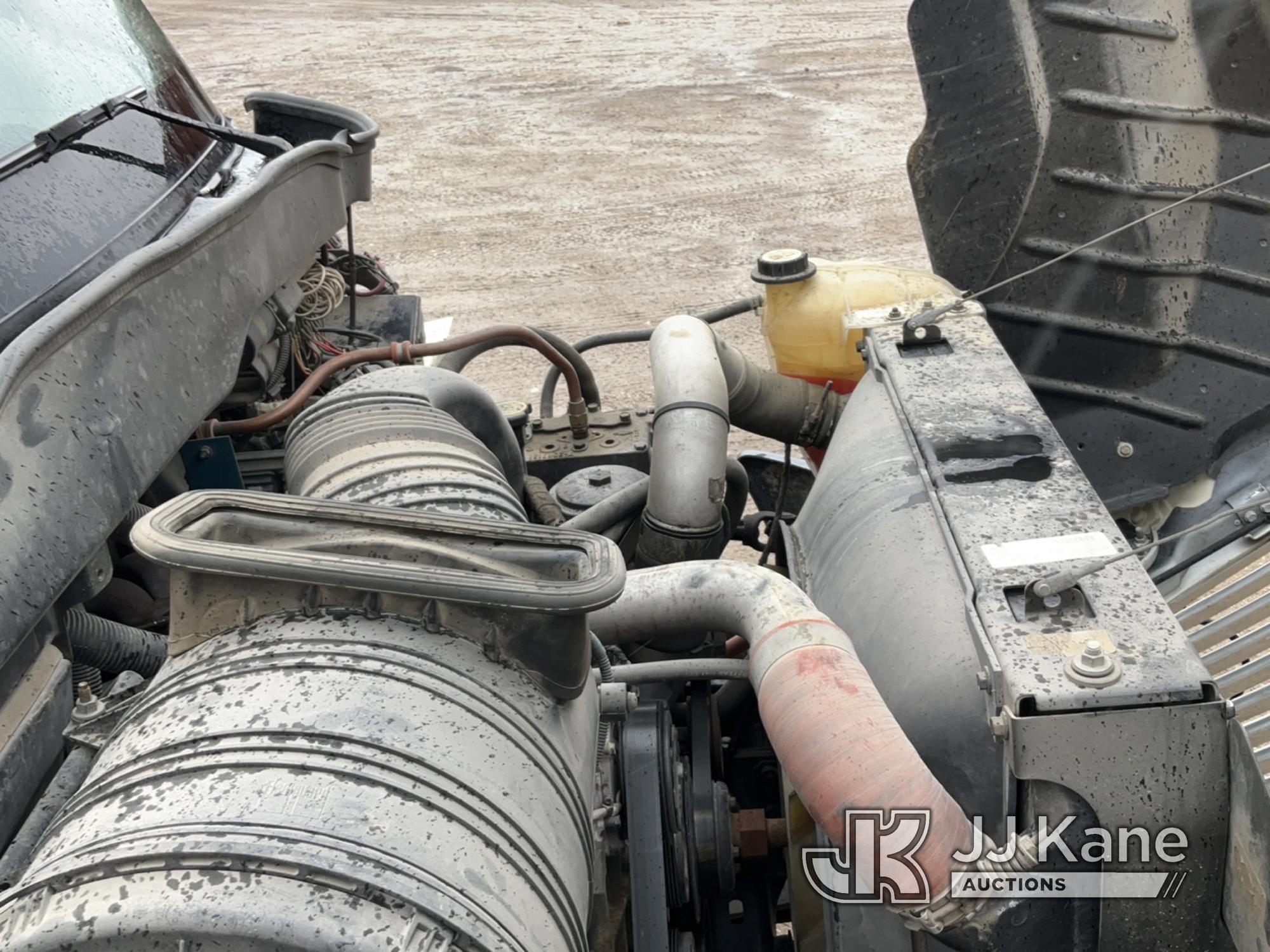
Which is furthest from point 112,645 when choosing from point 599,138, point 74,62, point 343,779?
point 599,138

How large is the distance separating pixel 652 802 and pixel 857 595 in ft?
1.48

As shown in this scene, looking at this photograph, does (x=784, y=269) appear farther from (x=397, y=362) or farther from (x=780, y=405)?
(x=397, y=362)

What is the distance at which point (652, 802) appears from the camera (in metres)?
1.84

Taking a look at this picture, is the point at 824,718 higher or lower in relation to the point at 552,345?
lower

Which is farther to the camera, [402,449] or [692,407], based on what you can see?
[692,407]

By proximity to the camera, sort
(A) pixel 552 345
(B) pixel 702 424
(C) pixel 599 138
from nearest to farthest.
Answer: (B) pixel 702 424
(A) pixel 552 345
(C) pixel 599 138

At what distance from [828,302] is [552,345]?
77 centimetres

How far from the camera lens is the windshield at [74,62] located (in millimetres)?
2195

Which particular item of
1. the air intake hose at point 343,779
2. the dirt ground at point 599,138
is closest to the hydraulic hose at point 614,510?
the air intake hose at point 343,779

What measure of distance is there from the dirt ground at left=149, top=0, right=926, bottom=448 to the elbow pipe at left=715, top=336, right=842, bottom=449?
7.85ft

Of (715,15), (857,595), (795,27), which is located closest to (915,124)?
(795,27)

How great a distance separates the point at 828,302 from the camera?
273 centimetres

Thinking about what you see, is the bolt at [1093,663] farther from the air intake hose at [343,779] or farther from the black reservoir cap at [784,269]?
the black reservoir cap at [784,269]

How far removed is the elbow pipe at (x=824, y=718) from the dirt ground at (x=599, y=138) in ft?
11.4
